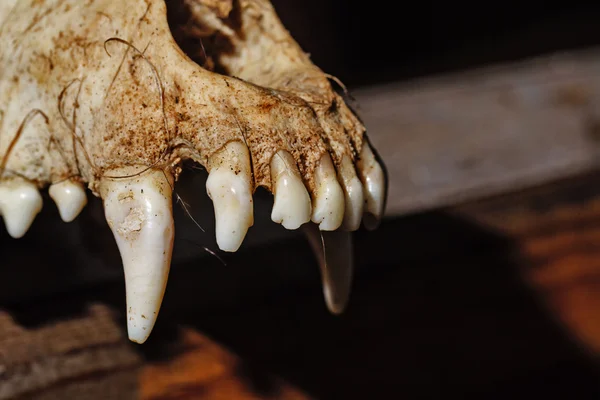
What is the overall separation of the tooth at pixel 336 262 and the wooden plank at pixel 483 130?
1.18ft

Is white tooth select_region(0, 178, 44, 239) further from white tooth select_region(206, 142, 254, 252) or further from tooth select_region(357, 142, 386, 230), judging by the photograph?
tooth select_region(357, 142, 386, 230)

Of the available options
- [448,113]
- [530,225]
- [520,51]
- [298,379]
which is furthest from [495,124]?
[520,51]

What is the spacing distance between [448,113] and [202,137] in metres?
0.95

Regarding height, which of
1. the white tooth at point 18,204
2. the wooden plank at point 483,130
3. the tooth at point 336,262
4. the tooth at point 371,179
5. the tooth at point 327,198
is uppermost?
the tooth at point 327,198

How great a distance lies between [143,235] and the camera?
1.85 ft

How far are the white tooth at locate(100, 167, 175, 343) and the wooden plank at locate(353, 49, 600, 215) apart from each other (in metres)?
0.56

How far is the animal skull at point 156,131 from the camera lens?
1.85 feet

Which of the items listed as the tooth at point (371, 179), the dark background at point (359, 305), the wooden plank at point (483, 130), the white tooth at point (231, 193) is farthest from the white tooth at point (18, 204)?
the wooden plank at point (483, 130)

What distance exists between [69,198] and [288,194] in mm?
235

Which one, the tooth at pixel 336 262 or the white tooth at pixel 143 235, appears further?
the tooth at pixel 336 262

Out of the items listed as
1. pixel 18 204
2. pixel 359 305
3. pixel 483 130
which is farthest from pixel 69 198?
pixel 483 130

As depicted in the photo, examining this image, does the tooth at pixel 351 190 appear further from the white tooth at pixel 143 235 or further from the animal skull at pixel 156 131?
the white tooth at pixel 143 235

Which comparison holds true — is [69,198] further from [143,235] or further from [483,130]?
[483,130]

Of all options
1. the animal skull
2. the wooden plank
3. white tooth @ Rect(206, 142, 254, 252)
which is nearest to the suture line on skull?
the animal skull
